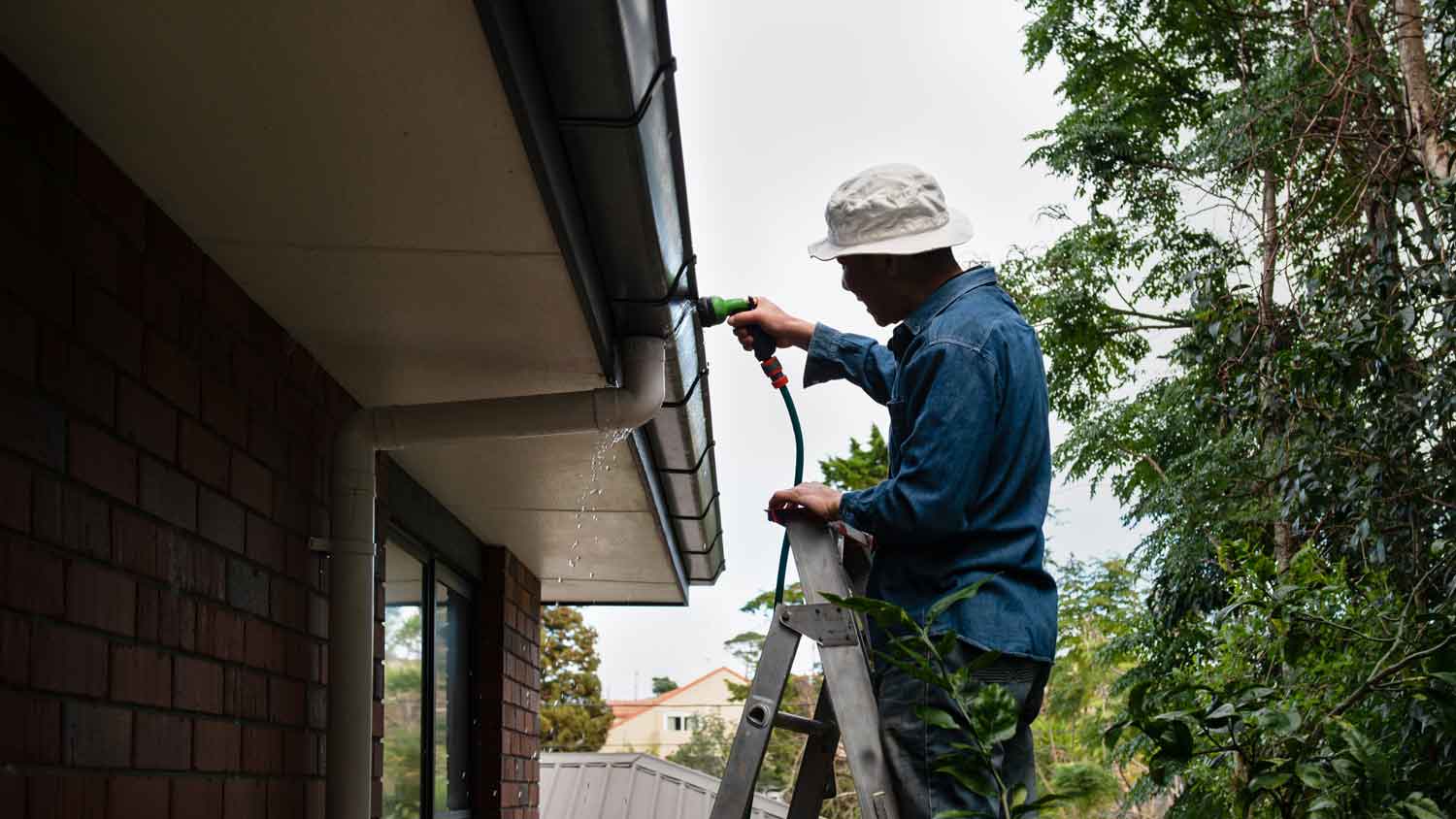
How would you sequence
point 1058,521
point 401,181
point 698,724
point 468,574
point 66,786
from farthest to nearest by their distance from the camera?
point 698,724
point 1058,521
point 468,574
point 401,181
point 66,786

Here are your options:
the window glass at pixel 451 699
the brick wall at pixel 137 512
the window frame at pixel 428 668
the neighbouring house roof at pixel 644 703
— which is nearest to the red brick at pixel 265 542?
the brick wall at pixel 137 512

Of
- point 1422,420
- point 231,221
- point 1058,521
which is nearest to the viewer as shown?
point 231,221

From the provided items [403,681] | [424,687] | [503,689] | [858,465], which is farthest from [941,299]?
[858,465]

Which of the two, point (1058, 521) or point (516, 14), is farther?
point (1058, 521)

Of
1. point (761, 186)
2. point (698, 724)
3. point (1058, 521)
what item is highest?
point (761, 186)

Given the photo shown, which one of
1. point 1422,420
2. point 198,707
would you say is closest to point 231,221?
point 198,707

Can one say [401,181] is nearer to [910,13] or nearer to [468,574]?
[468,574]

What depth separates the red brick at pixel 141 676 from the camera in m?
2.30

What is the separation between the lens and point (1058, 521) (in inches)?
955

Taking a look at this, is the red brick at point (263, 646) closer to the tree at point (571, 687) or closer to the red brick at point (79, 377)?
the red brick at point (79, 377)

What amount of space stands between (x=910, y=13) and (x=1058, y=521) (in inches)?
399

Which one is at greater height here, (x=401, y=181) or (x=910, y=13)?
(x=910, y=13)

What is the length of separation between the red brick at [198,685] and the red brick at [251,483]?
37 cm

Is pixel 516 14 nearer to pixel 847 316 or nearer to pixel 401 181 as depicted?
pixel 401 181
